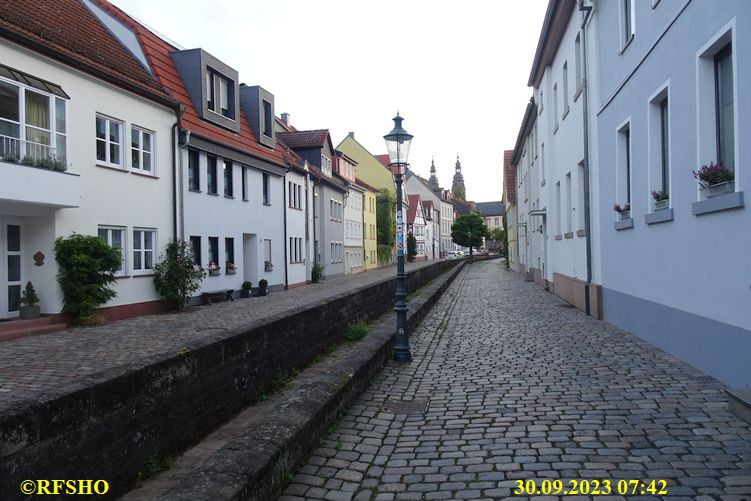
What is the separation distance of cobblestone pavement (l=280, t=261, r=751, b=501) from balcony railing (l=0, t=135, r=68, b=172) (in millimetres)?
10067

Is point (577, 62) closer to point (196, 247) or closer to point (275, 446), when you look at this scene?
point (196, 247)

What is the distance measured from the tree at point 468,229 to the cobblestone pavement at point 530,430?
→ 81733mm

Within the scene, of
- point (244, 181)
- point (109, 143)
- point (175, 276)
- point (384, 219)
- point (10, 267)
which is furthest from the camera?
point (384, 219)

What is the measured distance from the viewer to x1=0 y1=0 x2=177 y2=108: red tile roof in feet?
48.3

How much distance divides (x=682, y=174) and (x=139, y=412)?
726cm

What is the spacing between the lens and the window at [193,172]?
22438mm

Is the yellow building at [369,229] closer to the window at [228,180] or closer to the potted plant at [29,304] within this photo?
the window at [228,180]

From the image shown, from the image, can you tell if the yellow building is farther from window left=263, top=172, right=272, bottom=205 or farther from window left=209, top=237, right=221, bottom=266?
window left=209, top=237, right=221, bottom=266

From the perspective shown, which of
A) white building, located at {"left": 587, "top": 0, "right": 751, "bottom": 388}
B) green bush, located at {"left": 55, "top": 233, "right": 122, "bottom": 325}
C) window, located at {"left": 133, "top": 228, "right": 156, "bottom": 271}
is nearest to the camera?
white building, located at {"left": 587, "top": 0, "right": 751, "bottom": 388}

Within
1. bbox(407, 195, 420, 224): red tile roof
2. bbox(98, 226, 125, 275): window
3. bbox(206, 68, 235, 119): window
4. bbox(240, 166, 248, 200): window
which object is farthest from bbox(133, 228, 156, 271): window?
bbox(407, 195, 420, 224): red tile roof

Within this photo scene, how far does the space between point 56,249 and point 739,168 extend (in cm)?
1467

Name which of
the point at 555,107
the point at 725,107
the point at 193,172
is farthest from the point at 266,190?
the point at 725,107

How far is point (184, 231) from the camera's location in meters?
21.6

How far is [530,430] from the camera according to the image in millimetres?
5660
